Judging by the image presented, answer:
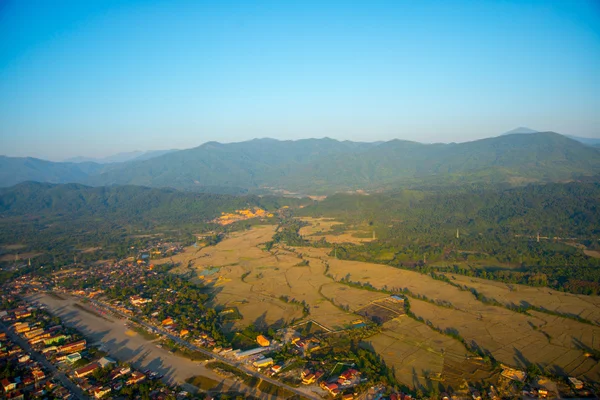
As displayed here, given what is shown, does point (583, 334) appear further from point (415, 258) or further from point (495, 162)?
point (495, 162)

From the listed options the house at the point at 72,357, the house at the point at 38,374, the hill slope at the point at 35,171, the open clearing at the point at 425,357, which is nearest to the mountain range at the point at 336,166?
the hill slope at the point at 35,171

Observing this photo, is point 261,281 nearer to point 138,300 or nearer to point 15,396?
point 138,300

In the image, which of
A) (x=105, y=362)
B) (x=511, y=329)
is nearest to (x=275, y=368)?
(x=105, y=362)

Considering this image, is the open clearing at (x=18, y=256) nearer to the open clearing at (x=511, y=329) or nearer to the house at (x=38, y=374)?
the house at (x=38, y=374)

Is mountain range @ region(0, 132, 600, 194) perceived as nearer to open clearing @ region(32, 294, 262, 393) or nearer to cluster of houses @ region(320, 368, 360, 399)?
open clearing @ region(32, 294, 262, 393)

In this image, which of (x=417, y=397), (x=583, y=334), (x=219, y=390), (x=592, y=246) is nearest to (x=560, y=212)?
A: (x=592, y=246)

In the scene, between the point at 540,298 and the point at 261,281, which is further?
the point at 261,281
